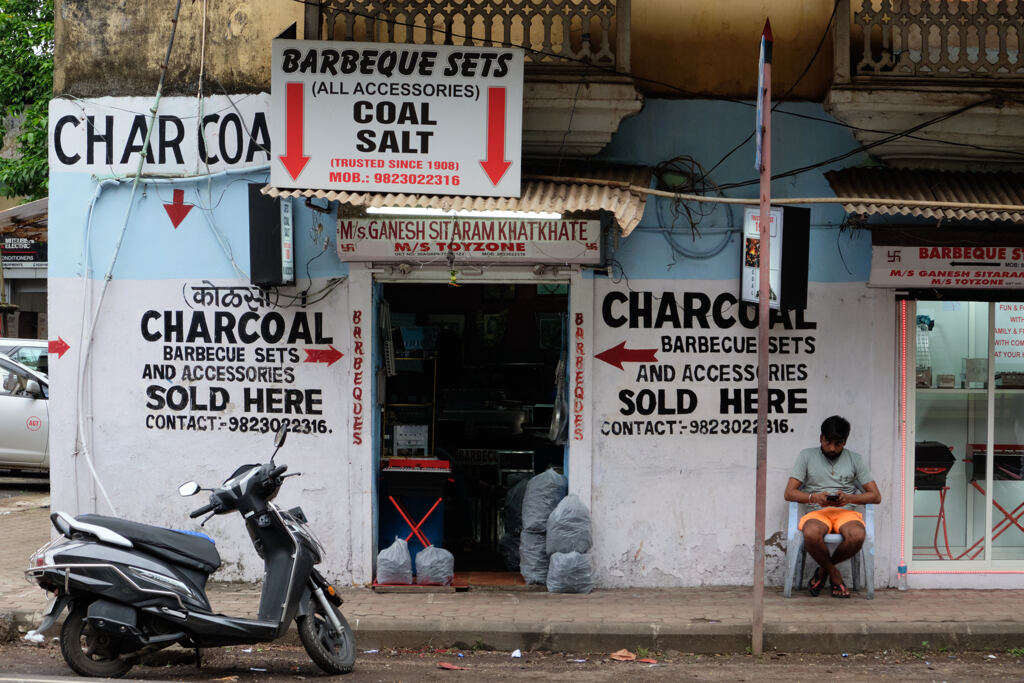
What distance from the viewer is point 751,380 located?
28.6 ft

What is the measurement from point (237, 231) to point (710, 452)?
4.07 m

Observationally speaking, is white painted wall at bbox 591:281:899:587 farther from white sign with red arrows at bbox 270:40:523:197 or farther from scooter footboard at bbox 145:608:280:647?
scooter footboard at bbox 145:608:280:647

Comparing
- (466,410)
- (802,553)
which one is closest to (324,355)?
A: (466,410)

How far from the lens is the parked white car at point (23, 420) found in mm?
13859

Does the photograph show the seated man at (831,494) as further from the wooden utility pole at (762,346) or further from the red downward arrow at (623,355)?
the red downward arrow at (623,355)

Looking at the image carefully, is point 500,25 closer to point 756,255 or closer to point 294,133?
point 294,133

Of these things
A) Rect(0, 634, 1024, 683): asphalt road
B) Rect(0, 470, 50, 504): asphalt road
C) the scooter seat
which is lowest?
Rect(0, 634, 1024, 683): asphalt road

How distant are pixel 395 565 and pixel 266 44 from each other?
13.6 feet

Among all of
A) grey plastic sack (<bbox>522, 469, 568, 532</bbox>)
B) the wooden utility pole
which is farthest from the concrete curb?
grey plastic sack (<bbox>522, 469, 568, 532</bbox>)

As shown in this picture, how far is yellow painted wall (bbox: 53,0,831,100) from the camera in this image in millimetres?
8570

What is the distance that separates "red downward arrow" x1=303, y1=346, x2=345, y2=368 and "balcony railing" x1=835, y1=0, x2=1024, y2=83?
430cm

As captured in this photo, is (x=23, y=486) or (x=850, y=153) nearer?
(x=850, y=153)

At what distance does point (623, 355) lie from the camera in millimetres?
8633

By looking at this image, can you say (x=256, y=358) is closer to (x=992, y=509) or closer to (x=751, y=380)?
(x=751, y=380)
